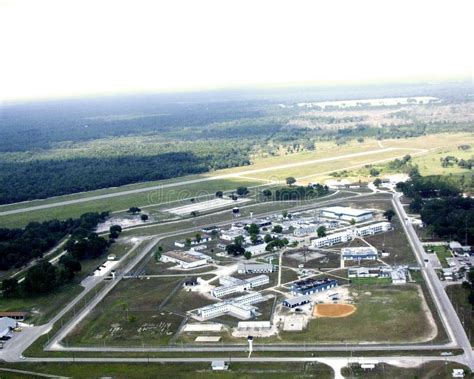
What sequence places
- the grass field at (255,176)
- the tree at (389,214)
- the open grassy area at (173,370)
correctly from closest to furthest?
the open grassy area at (173,370), the tree at (389,214), the grass field at (255,176)

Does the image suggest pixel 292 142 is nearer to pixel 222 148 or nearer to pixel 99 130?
pixel 222 148

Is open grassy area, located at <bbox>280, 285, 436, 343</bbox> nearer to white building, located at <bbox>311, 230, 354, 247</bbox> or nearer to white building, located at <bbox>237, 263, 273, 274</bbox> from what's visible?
white building, located at <bbox>237, 263, 273, 274</bbox>

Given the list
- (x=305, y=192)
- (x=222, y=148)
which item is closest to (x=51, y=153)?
(x=222, y=148)

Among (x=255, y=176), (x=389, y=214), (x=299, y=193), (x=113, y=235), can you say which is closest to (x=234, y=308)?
(x=113, y=235)

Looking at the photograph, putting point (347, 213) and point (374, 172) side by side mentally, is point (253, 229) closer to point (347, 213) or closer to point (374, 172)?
point (347, 213)

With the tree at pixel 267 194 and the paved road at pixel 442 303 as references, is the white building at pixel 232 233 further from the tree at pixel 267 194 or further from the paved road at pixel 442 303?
the tree at pixel 267 194

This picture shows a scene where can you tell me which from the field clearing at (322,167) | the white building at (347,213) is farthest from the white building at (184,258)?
the field clearing at (322,167)
